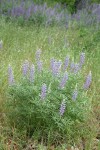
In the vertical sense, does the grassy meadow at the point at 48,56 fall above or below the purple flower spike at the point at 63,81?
below

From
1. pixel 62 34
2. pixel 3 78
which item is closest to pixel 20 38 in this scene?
pixel 62 34

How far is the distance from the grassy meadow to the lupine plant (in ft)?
0.30

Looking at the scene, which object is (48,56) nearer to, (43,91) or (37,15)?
(43,91)

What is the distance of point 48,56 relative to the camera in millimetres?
5848

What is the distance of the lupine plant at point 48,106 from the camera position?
384 centimetres

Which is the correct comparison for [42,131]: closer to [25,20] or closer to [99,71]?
[99,71]

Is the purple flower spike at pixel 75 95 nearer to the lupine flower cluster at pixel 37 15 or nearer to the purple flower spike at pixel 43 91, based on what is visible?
the purple flower spike at pixel 43 91

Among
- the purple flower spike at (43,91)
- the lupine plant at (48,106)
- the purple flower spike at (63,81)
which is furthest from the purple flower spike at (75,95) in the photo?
the purple flower spike at (43,91)

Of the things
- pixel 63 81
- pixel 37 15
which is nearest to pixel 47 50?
pixel 63 81

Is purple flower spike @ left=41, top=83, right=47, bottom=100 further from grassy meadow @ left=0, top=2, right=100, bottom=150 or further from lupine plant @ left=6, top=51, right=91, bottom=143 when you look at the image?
grassy meadow @ left=0, top=2, right=100, bottom=150

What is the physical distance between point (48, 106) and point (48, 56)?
83.7 inches

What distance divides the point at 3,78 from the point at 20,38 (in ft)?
8.40

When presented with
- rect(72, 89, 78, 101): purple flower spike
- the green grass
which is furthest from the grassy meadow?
rect(72, 89, 78, 101): purple flower spike

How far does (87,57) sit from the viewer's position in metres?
6.62
